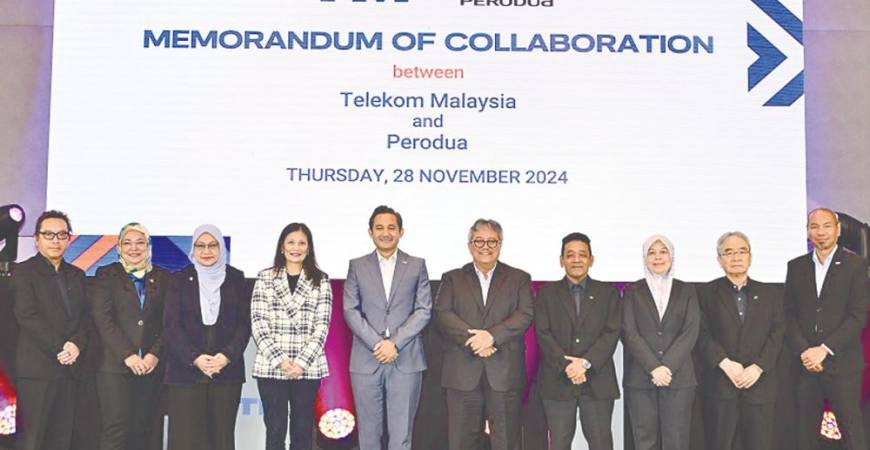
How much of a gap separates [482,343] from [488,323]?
0.44 ft

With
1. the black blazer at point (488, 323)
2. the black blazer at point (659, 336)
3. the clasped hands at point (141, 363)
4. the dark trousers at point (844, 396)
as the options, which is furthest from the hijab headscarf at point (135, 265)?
the dark trousers at point (844, 396)

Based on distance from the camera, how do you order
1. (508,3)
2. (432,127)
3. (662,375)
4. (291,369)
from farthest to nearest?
1. (508,3)
2. (432,127)
3. (662,375)
4. (291,369)

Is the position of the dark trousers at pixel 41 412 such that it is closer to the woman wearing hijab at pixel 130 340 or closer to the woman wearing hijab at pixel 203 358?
the woman wearing hijab at pixel 130 340

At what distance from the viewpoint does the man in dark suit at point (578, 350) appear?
4086 millimetres

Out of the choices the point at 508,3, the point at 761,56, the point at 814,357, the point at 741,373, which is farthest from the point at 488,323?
the point at 761,56

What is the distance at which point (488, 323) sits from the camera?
416cm

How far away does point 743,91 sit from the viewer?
4.94 m

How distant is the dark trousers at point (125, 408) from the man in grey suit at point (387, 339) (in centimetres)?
99

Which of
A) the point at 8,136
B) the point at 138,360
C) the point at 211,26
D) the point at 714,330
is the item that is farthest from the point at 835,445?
the point at 8,136

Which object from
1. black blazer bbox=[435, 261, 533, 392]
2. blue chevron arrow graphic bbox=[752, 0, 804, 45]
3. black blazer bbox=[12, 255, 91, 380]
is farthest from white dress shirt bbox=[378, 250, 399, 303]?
blue chevron arrow graphic bbox=[752, 0, 804, 45]

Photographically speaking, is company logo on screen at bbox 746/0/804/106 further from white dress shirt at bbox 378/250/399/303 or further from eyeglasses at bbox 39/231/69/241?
eyeglasses at bbox 39/231/69/241

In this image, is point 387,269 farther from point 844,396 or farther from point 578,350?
point 844,396

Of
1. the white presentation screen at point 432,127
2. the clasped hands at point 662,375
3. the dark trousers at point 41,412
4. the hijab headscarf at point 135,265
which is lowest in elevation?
the dark trousers at point 41,412

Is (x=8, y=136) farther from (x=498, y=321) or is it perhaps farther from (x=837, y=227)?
(x=837, y=227)
